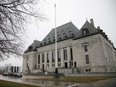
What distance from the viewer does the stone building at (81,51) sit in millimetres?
33500

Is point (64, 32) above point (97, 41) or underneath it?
above

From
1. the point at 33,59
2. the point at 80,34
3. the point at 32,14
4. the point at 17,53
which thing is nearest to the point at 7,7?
the point at 32,14

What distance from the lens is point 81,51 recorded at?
37.6 metres

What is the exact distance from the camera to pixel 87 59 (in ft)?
117

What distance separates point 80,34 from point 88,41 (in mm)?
4474

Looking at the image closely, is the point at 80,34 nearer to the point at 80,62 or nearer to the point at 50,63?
the point at 80,62

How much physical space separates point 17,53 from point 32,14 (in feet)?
10.0

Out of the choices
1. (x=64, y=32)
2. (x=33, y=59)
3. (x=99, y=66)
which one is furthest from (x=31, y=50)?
(x=99, y=66)

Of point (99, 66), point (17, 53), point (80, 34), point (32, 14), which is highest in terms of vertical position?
point (80, 34)

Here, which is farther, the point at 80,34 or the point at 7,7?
the point at 80,34

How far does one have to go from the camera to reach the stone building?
33500mm

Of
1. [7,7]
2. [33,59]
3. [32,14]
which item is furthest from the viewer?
[33,59]

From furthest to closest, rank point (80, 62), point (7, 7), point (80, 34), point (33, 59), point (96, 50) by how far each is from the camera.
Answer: point (33, 59) → point (80, 34) → point (80, 62) → point (96, 50) → point (7, 7)

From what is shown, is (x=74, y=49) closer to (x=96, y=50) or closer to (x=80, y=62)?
(x=80, y=62)
